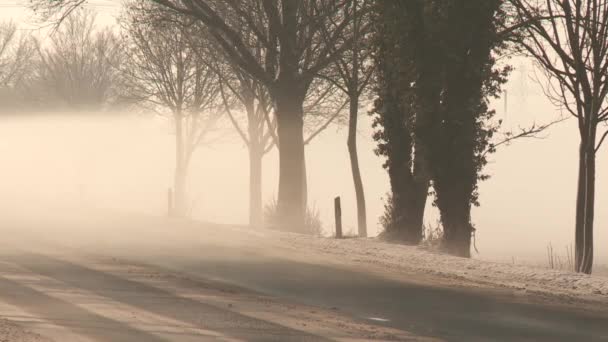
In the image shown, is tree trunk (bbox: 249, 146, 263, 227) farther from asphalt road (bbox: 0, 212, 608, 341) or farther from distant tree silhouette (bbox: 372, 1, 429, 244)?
asphalt road (bbox: 0, 212, 608, 341)

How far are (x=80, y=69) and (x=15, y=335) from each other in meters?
44.7

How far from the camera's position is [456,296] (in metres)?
12.9

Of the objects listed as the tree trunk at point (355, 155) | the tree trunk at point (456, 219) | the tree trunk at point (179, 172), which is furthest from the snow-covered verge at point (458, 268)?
the tree trunk at point (179, 172)

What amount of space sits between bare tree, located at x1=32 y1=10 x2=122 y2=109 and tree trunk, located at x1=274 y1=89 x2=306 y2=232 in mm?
25782

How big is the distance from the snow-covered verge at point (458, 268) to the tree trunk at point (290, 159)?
7110 millimetres

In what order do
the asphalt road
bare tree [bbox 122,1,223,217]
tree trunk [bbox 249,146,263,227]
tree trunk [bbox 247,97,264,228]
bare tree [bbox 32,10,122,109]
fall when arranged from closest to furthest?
1. the asphalt road
2. tree trunk [bbox 247,97,264,228]
3. tree trunk [bbox 249,146,263,227]
4. bare tree [bbox 122,1,223,217]
5. bare tree [bbox 32,10,122,109]

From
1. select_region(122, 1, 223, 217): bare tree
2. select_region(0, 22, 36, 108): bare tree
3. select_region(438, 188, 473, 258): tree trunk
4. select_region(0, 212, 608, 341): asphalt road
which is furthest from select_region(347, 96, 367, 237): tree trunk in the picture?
select_region(0, 22, 36, 108): bare tree

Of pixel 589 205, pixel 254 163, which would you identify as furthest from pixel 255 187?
pixel 589 205

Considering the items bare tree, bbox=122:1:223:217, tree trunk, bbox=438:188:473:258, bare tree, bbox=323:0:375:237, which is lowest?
tree trunk, bbox=438:188:473:258

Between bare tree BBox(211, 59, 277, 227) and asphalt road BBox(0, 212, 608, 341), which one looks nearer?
asphalt road BBox(0, 212, 608, 341)

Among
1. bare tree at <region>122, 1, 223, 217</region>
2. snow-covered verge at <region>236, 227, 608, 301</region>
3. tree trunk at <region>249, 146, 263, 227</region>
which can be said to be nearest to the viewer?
snow-covered verge at <region>236, 227, 608, 301</region>

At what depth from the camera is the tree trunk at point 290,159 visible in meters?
27.3

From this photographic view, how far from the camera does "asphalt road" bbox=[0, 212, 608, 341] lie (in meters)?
10.5

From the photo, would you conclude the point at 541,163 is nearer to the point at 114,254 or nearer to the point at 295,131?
the point at 295,131
